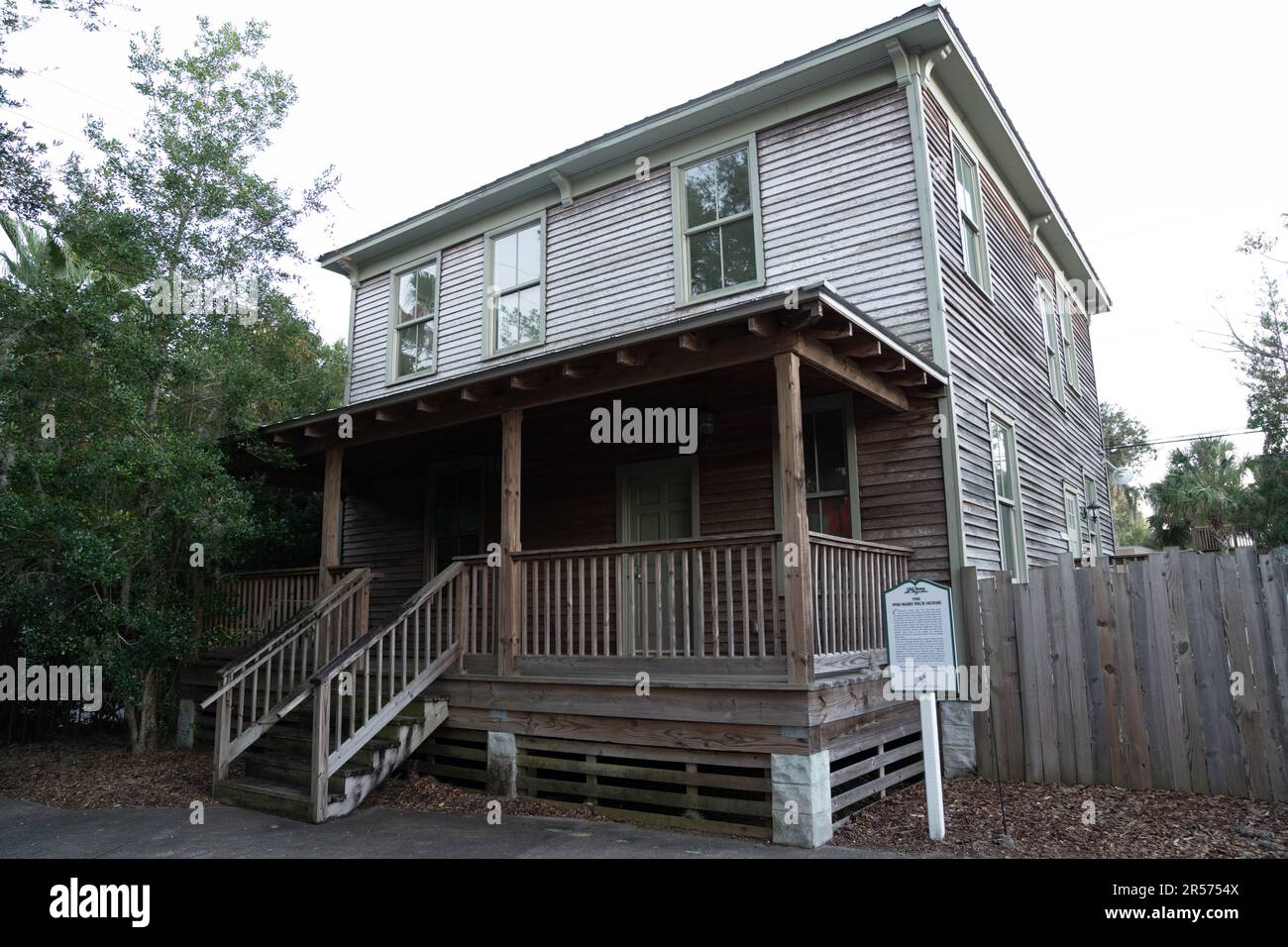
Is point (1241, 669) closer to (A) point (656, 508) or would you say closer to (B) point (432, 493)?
(A) point (656, 508)

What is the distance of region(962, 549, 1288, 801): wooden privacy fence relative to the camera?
6137 millimetres

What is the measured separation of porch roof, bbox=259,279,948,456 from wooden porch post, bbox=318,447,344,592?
1.43 feet

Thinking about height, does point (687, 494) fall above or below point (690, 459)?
below

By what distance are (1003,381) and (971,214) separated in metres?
2.06

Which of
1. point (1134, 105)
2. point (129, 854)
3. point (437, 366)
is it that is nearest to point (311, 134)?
point (437, 366)

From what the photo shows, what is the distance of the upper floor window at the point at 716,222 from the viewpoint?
371 inches

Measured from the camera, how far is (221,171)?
12.6 meters

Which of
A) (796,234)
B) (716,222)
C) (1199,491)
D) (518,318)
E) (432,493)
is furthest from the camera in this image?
(1199,491)

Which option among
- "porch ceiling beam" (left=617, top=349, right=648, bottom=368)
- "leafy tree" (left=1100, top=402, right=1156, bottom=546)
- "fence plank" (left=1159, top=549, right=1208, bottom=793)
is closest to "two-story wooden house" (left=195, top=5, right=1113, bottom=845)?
"porch ceiling beam" (left=617, top=349, right=648, bottom=368)

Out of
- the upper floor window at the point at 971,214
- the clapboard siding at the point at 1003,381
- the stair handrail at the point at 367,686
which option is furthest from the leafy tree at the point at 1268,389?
the stair handrail at the point at 367,686

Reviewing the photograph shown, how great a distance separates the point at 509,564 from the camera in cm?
733

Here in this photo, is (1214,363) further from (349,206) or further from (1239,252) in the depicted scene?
(349,206)

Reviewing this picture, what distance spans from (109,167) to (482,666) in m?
11.3

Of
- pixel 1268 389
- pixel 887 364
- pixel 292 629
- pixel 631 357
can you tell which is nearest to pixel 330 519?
pixel 292 629
